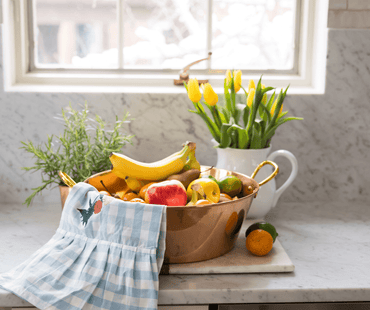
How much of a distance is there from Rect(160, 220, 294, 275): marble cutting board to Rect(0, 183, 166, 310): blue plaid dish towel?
8 centimetres

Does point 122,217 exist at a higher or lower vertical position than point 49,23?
lower

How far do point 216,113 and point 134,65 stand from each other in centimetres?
51

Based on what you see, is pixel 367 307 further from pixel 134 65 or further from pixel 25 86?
pixel 25 86

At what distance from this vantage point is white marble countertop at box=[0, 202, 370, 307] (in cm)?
83

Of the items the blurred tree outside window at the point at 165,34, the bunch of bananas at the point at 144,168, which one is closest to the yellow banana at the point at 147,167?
the bunch of bananas at the point at 144,168

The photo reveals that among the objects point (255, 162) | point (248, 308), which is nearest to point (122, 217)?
point (248, 308)

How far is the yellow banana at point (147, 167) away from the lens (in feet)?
3.23

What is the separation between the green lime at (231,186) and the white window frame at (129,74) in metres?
0.48

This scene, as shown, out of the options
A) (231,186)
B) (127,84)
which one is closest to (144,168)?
(231,186)

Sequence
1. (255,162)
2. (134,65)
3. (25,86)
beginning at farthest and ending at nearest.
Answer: (134,65) → (25,86) → (255,162)

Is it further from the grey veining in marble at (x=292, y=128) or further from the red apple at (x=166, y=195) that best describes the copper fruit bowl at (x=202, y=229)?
the grey veining in marble at (x=292, y=128)

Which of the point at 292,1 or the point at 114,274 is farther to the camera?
the point at 292,1

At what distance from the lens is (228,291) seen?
826 mm

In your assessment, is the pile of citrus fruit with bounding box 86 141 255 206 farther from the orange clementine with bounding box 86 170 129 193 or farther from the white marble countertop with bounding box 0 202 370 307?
the white marble countertop with bounding box 0 202 370 307
